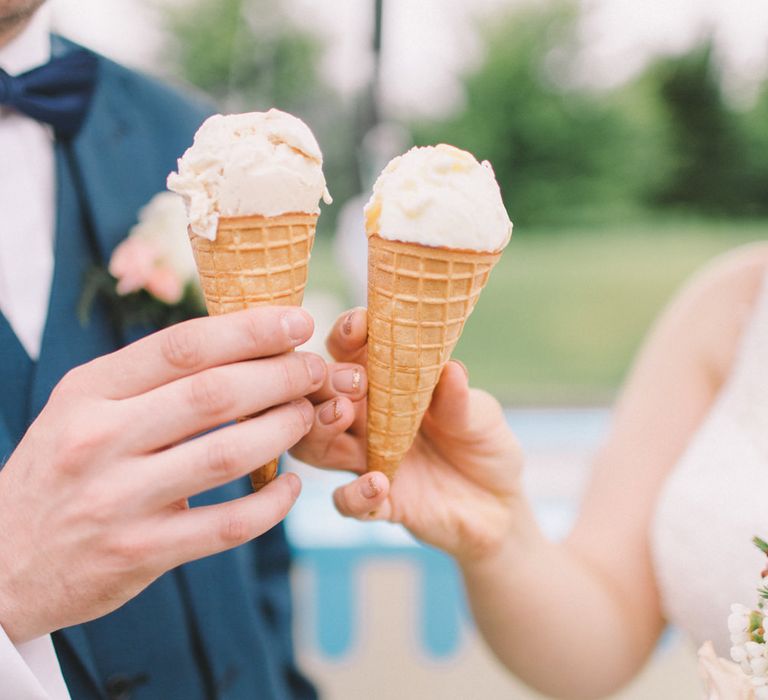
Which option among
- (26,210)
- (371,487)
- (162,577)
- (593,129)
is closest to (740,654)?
(371,487)

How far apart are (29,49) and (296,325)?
3.12ft

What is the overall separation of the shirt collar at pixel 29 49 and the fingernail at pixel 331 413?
894 millimetres

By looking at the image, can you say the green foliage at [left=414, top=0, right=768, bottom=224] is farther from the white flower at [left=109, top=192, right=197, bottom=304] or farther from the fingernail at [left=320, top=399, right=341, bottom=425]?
the fingernail at [left=320, top=399, right=341, bottom=425]

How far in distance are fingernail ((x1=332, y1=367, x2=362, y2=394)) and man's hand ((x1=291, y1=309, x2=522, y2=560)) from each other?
0.03 ft

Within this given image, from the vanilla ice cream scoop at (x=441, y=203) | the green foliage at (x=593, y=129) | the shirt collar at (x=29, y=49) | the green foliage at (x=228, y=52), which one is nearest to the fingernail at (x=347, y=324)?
the vanilla ice cream scoop at (x=441, y=203)

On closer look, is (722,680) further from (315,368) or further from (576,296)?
(576,296)

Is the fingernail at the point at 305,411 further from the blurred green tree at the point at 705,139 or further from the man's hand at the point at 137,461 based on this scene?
the blurred green tree at the point at 705,139

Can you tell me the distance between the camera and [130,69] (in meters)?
1.45

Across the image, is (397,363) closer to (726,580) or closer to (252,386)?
(252,386)

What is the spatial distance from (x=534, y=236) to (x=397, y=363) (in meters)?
19.1

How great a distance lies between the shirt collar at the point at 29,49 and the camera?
1.26 metres

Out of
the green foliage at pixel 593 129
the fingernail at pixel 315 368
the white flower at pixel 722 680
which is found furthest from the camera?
the green foliage at pixel 593 129

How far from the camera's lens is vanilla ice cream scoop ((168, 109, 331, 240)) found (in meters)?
0.80

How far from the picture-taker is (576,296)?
64.0ft
